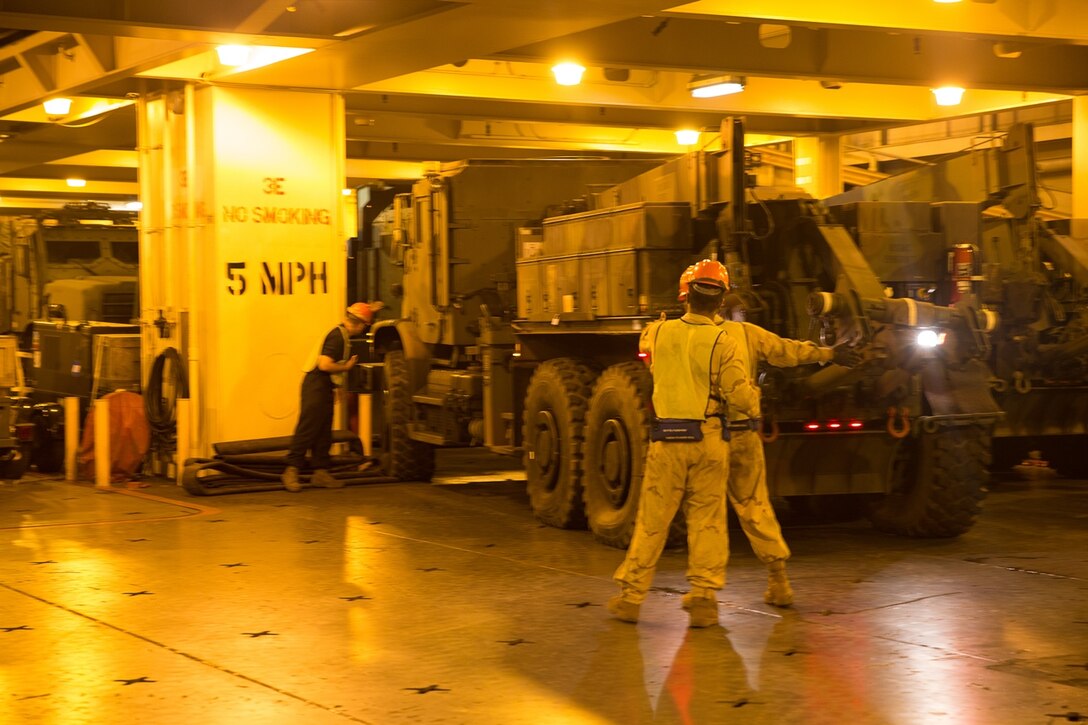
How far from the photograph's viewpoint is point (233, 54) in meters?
14.4

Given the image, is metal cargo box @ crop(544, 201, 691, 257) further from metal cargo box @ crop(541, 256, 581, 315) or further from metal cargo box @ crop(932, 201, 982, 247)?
metal cargo box @ crop(932, 201, 982, 247)

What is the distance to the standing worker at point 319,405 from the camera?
14.5 meters

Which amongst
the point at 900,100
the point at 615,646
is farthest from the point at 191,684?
the point at 900,100

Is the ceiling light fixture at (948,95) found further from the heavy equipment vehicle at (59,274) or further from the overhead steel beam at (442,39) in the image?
the heavy equipment vehicle at (59,274)

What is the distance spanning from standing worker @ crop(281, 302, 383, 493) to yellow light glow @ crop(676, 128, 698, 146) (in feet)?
28.7

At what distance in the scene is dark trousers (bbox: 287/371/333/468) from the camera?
1447cm

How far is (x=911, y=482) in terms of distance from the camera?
1103 cm

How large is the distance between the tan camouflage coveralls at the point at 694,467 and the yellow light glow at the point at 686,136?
14233 millimetres

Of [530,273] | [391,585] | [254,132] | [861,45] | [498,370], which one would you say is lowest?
[391,585]

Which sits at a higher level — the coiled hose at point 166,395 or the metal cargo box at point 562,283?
the metal cargo box at point 562,283

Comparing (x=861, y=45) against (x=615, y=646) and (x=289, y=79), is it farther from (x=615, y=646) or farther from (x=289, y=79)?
(x=615, y=646)

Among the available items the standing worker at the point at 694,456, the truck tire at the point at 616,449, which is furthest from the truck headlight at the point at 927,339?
the standing worker at the point at 694,456

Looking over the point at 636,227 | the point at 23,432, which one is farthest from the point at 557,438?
the point at 23,432

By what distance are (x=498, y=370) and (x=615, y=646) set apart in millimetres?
5846
